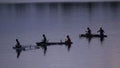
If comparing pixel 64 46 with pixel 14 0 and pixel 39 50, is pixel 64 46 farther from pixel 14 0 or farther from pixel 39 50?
pixel 14 0

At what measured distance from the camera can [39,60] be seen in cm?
3762

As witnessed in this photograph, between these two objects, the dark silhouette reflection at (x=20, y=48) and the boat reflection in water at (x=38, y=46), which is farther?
the boat reflection in water at (x=38, y=46)

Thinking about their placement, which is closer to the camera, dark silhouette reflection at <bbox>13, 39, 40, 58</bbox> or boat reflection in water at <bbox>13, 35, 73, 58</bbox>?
dark silhouette reflection at <bbox>13, 39, 40, 58</bbox>

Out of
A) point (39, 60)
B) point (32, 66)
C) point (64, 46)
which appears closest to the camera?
point (32, 66)

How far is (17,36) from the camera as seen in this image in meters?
53.4

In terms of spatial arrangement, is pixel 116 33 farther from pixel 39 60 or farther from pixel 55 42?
pixel 39 60

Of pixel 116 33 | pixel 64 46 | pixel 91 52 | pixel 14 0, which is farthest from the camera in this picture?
pixel 14 0

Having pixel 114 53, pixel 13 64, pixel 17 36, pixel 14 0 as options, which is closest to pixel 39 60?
pixel 13 64

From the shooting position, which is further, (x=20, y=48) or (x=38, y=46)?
(x=38, y=46)

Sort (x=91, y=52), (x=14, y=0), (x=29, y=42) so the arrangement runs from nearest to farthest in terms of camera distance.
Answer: (x=91, y=52), (x=29, y=42), (x=14, y=0)

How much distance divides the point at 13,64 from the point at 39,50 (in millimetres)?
5886

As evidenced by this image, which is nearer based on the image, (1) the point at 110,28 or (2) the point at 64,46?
(2) the point at 64,46

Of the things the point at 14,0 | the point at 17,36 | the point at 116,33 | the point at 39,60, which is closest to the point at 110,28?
the point at 116,33

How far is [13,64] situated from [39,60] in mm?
2004
